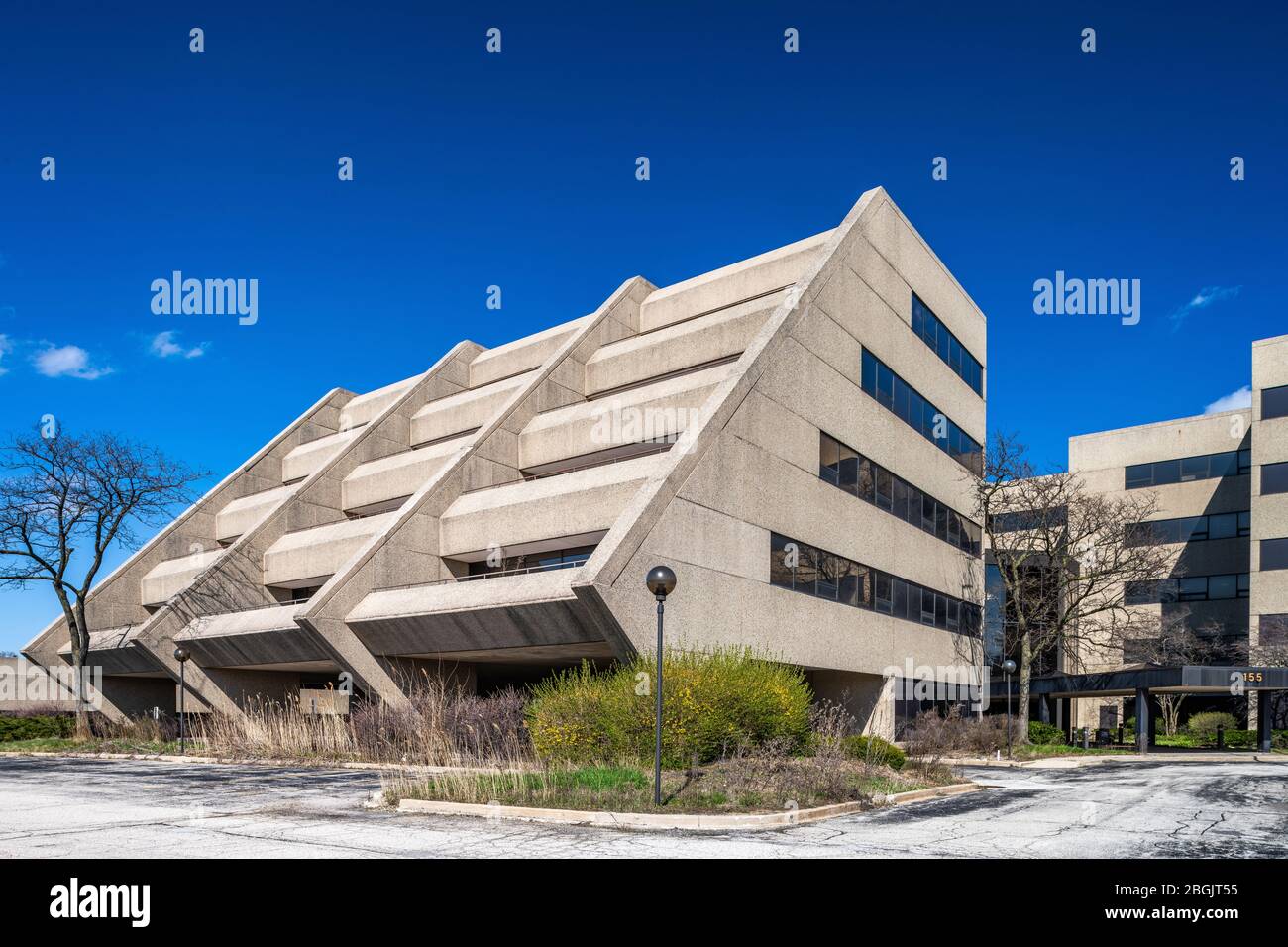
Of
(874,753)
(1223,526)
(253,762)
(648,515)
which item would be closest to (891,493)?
(648,515)

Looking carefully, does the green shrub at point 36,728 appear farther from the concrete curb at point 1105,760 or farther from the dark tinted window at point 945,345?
the dark tinted window at point 945,345

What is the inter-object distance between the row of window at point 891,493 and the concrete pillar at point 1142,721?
25.3 ft

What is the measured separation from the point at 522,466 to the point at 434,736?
13.4 meters

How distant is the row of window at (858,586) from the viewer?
26719 millimetres

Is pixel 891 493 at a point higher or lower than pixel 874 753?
higher

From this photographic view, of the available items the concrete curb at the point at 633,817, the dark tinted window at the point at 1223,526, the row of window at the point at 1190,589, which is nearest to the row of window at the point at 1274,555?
the row of window at the point at 1190,589

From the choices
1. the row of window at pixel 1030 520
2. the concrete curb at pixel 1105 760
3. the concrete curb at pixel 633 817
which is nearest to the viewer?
the concrete curb at pixel 633 817

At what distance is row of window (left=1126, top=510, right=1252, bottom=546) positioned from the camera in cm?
5100

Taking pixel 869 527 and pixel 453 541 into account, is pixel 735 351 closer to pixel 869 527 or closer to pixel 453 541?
pixel 869 527

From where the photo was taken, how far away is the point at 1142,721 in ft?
125

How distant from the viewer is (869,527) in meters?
31.1

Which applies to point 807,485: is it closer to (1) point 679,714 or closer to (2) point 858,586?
(2) point 858,586

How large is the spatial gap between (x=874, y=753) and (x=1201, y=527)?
40923 millimetres
